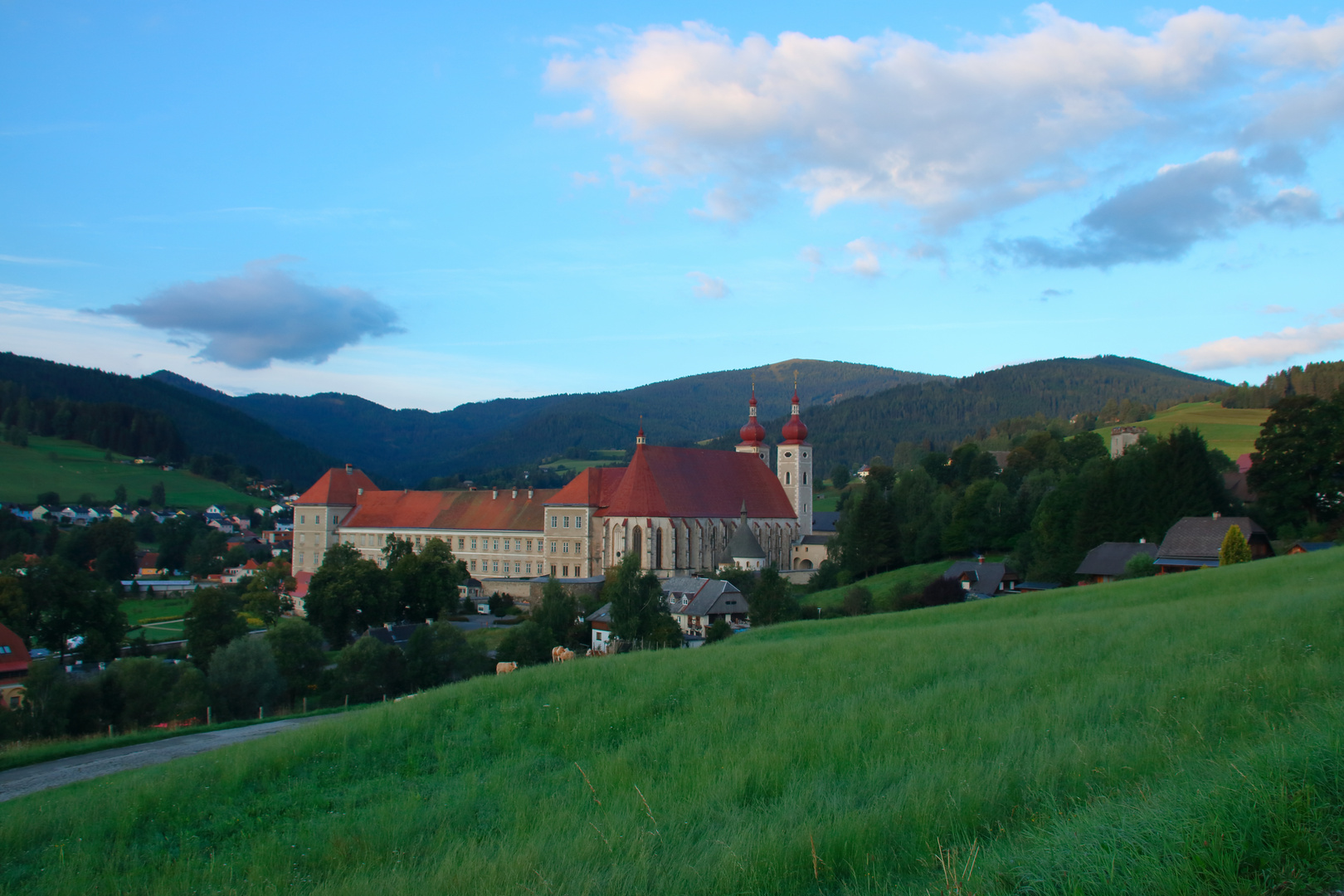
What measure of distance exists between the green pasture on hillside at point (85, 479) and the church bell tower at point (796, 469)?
293ft

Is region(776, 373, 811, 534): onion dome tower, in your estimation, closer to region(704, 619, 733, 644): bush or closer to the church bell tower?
the church bell tower

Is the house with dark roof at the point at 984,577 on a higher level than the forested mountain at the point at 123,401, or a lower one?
lower

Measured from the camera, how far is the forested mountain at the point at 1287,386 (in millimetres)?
110331

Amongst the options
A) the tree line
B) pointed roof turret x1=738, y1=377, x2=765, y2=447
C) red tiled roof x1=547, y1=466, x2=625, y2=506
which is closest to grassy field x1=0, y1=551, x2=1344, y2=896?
the tree line

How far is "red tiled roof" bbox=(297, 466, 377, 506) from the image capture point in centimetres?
8194

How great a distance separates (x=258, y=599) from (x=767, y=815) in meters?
55.8

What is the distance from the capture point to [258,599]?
55562 millimetres

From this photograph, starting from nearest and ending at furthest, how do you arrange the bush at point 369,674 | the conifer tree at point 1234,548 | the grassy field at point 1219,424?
the bush at point 369,674 < the conifer tree at point 1234,548 < the grassy field at point 1219,424

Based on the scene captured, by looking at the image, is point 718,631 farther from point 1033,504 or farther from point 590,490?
point 590,490

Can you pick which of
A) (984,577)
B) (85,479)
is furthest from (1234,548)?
(85,479)

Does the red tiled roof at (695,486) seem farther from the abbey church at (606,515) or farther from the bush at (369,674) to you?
the bush at (369,674)

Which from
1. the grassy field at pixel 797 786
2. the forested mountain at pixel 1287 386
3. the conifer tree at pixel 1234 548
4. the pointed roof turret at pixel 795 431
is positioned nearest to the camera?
the grassy field at pixel 797 786

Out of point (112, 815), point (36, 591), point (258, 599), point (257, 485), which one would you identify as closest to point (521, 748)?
point (112, 815)

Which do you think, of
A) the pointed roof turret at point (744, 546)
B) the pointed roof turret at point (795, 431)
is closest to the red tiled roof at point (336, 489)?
the pointed roof turret at point (744, 546)
